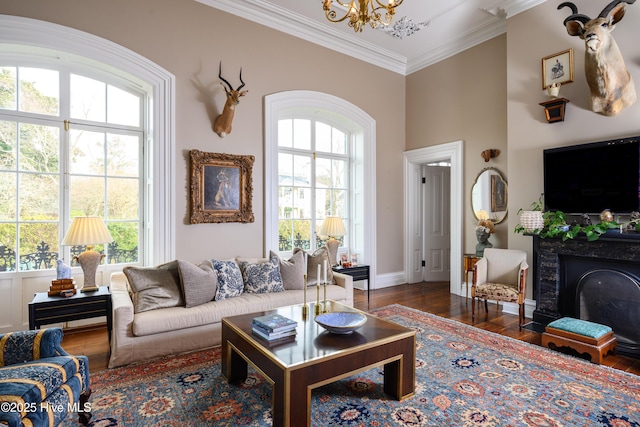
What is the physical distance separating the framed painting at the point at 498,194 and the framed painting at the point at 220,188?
3424 millimetres

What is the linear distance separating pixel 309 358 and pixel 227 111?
10.3 feet

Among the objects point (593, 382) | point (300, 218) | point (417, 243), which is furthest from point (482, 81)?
point (593, 382)

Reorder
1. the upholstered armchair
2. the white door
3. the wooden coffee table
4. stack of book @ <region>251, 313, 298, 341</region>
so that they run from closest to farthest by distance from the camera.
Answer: the wooden coffee table < stack of book @ <region>251, 313, 298, 341</region> < the upholstered armchair < the white door

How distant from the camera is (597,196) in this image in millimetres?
3600

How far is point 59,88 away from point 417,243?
223 inches

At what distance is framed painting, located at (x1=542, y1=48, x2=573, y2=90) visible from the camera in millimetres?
3811

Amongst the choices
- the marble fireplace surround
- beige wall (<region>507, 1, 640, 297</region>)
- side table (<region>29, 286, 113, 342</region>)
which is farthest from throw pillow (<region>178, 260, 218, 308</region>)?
beige wall (<region>507, 1, 640, 297</region>)

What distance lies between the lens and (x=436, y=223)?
654cm

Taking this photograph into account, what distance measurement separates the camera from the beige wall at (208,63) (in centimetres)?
364

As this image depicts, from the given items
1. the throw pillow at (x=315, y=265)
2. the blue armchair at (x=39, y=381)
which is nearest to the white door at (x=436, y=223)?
the throw pillow at (x=315, y=265)

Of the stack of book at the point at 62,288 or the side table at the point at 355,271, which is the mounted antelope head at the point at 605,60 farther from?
the stack of book at the point at 62,288

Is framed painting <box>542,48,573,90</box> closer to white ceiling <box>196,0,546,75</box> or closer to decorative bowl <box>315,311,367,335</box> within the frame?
white ceiling <box>196,0,546,75</box>

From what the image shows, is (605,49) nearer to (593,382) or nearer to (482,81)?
(482,81)

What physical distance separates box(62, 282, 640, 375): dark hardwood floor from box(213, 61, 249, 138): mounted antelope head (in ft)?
8.54
